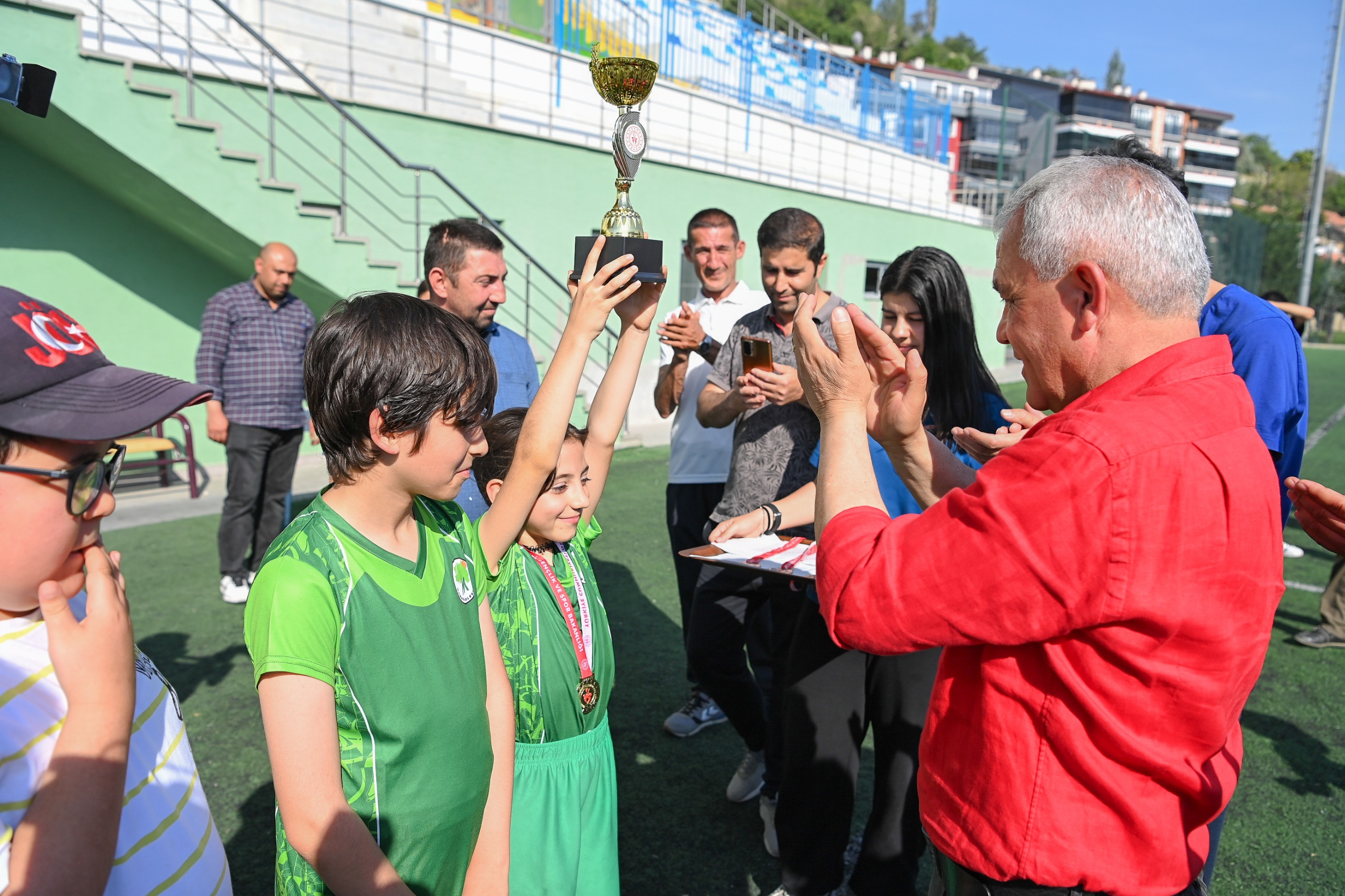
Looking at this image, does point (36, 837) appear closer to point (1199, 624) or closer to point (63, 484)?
point (63, 484)

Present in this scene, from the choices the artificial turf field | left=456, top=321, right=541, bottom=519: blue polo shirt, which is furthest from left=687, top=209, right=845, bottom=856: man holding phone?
left=456, top=321, right=541, bottom=519: blue polo shirt

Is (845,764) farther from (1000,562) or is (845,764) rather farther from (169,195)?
(169,195)

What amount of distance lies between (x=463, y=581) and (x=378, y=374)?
0.47 m

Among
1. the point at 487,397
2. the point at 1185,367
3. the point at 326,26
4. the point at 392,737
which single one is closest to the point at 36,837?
the point at 392,737

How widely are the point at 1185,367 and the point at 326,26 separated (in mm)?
10857

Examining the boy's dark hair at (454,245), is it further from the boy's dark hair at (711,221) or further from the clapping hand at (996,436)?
the clapping hand at (996,436)

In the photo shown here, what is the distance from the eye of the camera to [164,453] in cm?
821

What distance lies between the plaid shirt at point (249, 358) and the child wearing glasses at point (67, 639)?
181 inches

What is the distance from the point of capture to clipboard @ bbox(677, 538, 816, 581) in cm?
250

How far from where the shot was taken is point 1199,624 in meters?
1.29

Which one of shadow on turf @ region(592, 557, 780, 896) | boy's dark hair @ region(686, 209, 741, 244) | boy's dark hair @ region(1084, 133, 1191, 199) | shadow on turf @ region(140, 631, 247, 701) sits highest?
boy's dark hair @ region(1084, 133, 1191, 199)

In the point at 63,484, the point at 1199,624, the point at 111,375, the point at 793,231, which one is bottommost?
the point at 1199,624


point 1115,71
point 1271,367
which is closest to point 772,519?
point 1271,367

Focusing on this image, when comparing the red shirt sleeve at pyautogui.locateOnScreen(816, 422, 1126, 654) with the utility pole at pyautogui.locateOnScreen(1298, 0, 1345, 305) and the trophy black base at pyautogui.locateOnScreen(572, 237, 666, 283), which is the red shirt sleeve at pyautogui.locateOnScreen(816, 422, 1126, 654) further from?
the utility pole at pyautogui.locateOnScreen(1298, 0, 1345, 305)
